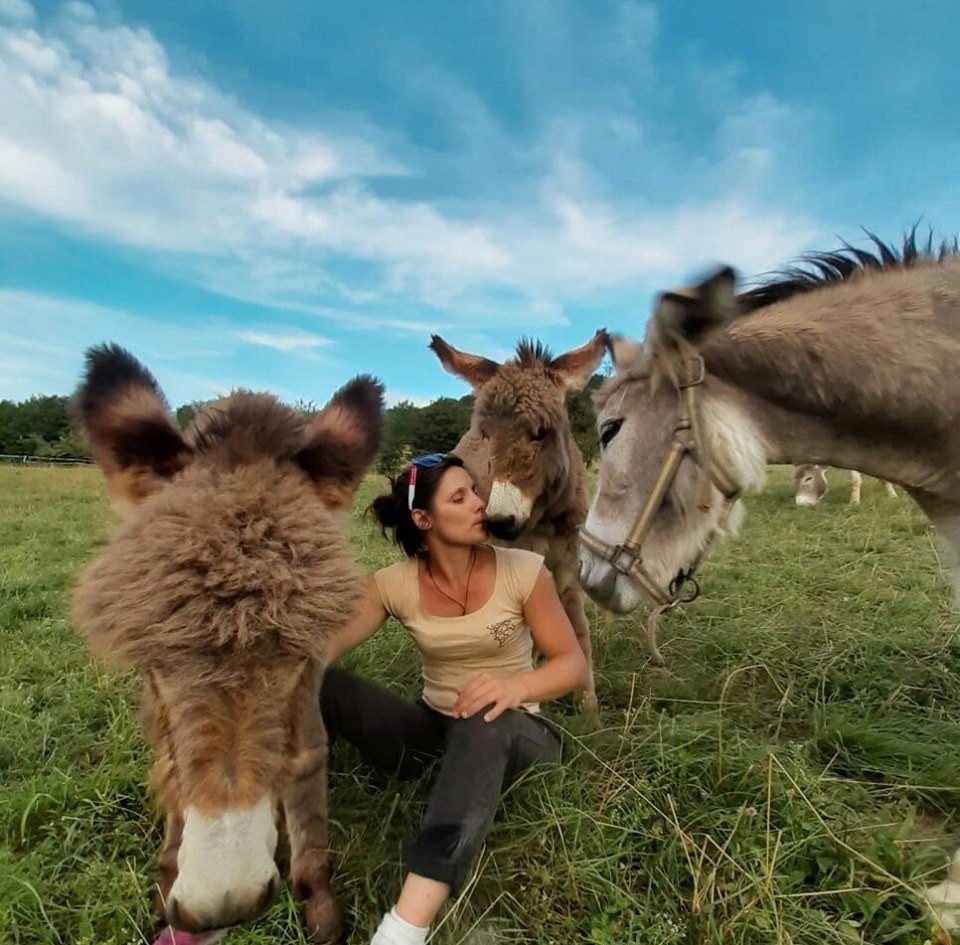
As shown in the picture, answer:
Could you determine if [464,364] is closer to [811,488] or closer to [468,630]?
[468,630]

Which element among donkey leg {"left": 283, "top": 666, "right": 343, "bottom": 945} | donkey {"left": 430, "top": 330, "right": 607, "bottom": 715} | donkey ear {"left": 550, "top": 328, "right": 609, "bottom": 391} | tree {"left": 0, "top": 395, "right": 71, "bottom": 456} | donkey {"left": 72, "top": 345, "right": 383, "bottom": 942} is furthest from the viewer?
tree {"left": 0, "top": 395, "right": 71, "bottom": 456}

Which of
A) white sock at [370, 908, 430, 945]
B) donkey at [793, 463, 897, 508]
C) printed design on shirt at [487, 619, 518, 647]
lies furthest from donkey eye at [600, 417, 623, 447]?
donkey at [793, 463, 897, 508]

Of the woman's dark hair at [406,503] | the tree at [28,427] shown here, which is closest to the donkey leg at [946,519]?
the woman's dark hair at [406,503]

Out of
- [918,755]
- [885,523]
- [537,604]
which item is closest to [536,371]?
[537,604]

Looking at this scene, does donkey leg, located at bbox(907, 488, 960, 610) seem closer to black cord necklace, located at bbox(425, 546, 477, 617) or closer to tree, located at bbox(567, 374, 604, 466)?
black cord necklace, located at bbox(425, 546, 477, 617)

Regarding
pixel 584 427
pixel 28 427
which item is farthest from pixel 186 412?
pixel 28 427

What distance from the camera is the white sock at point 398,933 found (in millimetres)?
2113

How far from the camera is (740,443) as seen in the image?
2760 millimetres

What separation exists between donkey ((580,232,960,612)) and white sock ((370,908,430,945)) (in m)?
1.40

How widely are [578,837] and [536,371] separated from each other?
3.65 meters

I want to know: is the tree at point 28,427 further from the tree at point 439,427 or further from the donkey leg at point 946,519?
the donkey leg at point 946,519

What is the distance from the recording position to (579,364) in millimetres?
5816

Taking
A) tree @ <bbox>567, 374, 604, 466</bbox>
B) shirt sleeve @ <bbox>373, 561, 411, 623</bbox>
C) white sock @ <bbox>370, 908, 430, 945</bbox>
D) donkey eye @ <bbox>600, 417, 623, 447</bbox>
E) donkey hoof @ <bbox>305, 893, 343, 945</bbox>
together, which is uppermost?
tree @ <bbox>567, 374, 604, 466</bbox>

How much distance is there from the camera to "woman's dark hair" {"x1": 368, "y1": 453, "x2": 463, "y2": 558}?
309 cm
